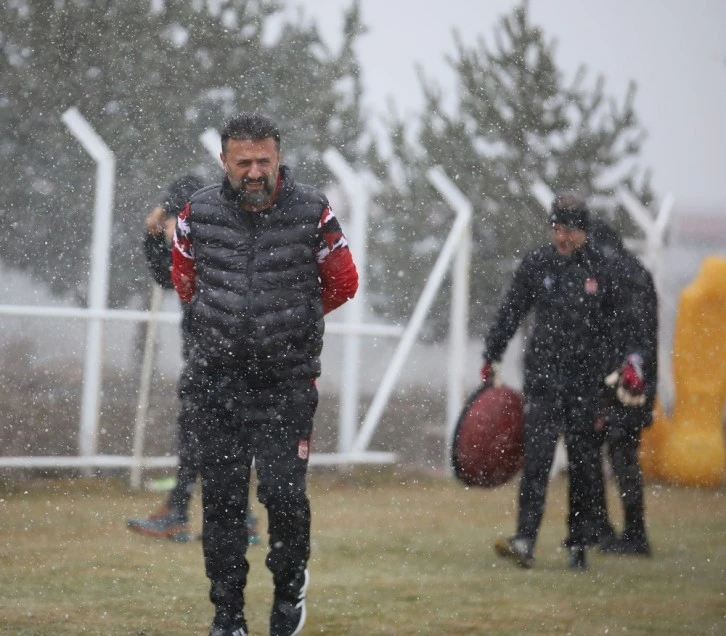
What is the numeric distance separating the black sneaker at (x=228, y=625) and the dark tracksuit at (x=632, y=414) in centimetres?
280

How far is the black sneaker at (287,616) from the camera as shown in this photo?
4.43 meters

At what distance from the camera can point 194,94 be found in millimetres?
13430

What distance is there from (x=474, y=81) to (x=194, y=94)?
11.5 ft

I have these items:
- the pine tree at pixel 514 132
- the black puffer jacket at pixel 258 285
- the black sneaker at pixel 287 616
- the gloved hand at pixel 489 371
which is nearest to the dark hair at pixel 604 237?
the gloved hand at pixel 489 371

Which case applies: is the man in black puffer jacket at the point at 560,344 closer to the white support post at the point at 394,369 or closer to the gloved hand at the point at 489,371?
the gloved hand at the point at 489,371

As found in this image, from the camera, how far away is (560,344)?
6.46 m

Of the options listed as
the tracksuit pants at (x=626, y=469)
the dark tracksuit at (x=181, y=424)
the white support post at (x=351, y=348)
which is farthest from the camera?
the white support post at (x=351, y=348)

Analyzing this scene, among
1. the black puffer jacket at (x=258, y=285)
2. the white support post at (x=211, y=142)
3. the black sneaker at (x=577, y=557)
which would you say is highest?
the white support post at (x=211, y=142)

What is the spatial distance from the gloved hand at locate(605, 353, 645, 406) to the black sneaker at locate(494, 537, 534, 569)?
2.61 feet

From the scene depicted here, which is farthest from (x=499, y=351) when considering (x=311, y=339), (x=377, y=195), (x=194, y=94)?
(x=377, y=195)

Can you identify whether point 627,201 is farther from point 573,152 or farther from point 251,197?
point 251,197

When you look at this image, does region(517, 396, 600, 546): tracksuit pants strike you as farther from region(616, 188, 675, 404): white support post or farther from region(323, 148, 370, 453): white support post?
region(616, 188, 675, 404): white support post

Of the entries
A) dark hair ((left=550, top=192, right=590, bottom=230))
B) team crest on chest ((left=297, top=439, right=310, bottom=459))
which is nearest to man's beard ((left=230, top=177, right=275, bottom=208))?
team crest on chest ((left=297, top=439, right=310, bottom=459))

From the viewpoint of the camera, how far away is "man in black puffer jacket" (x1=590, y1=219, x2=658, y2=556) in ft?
22.0
